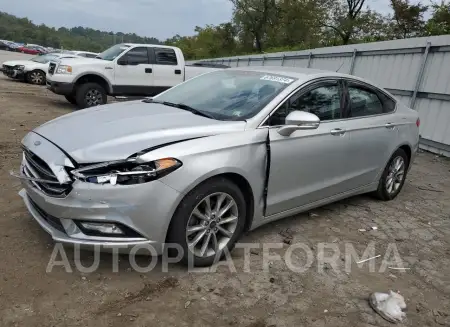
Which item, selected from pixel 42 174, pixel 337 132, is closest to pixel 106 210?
pixel 42 174

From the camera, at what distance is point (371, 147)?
4559 millimetres

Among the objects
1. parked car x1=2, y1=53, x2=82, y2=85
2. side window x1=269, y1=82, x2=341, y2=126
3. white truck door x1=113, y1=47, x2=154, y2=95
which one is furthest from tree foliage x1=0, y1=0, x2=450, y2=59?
side window x1=269, y1=82, x2=341, y2=126

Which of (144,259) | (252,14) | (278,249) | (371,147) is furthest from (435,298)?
(252,14)

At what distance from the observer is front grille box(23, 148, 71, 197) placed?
2789mm

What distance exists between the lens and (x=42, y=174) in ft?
9.73

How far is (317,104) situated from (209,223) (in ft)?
5.57

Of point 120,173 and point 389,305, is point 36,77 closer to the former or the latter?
point 120,173

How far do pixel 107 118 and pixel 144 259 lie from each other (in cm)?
120

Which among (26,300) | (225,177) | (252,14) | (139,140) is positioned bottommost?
(26,300)

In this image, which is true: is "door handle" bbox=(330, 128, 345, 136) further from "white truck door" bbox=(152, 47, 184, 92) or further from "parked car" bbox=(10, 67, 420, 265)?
"white truck door" bbox=(152, 47, 184, 92)

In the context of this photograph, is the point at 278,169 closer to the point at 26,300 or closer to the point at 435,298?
the point at 435,298

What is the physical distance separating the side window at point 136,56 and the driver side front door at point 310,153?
312 inches

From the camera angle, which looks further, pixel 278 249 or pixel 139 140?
pixel 278 249

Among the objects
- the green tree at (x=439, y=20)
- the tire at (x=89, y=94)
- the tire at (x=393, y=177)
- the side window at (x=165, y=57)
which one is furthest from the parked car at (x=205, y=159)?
the green tree at (x=439, y=20)
